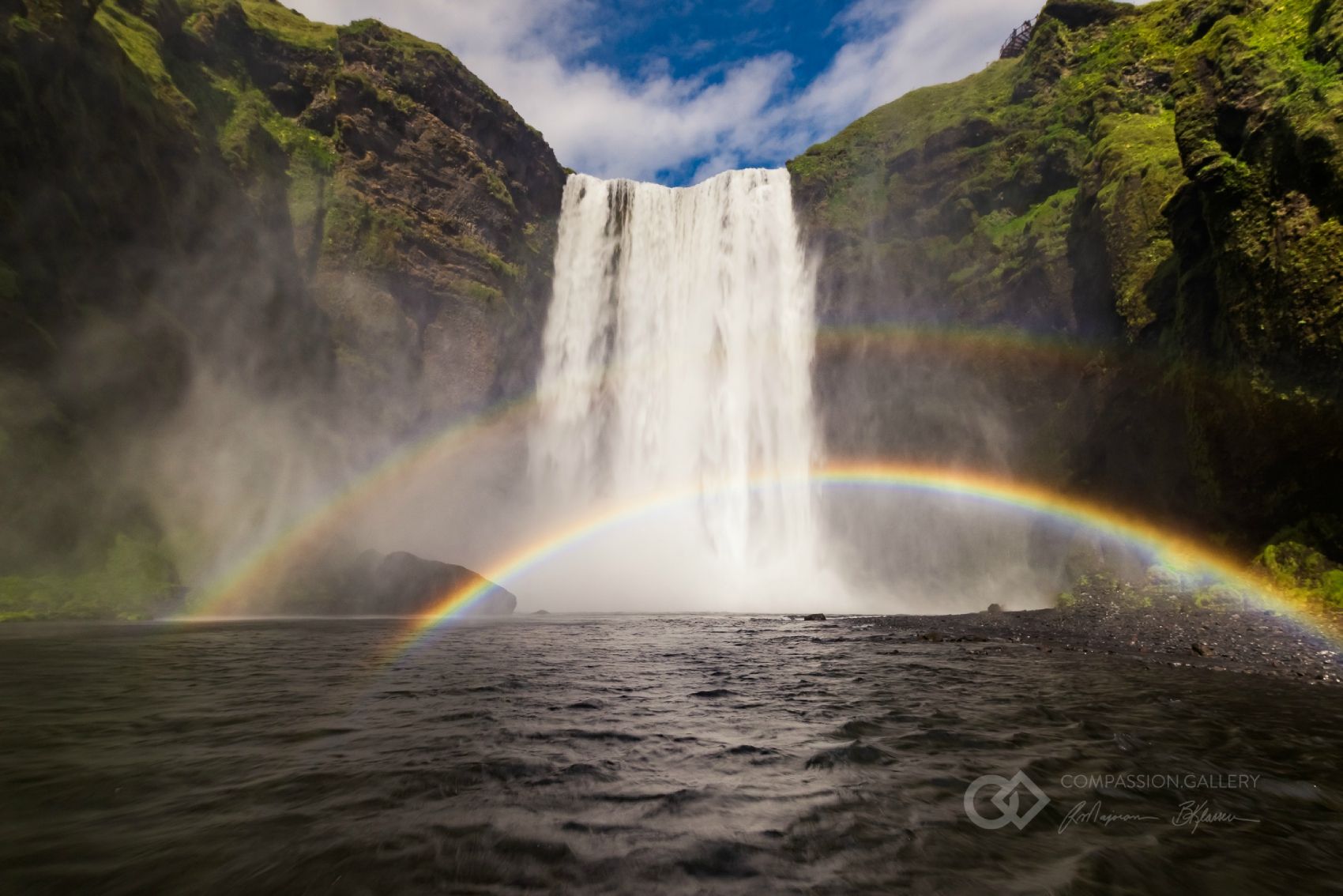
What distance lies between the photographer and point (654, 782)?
521cm

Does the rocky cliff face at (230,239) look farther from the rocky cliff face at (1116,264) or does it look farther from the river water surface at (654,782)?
the rocky cliff face at (1116,264)

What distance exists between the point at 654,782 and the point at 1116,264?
110 feet

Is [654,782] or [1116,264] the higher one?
[1116,264]

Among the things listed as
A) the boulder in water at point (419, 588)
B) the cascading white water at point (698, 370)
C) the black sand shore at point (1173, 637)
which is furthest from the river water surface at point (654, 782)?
the cascading white water at point (698, 370)

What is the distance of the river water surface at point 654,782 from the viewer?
3.60 m

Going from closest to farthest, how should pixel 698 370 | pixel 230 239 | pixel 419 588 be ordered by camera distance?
pixel 419 588, pixel 230 239, pixel 698 370

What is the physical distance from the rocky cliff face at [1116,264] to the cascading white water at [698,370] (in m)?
3.49

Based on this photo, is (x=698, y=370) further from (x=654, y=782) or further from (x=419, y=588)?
(x=654, y=782)

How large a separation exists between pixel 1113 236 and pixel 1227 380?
508 inches

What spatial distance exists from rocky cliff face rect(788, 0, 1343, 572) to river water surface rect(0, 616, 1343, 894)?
12259mm

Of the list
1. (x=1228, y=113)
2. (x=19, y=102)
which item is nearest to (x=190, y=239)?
(x=19, y=102)
